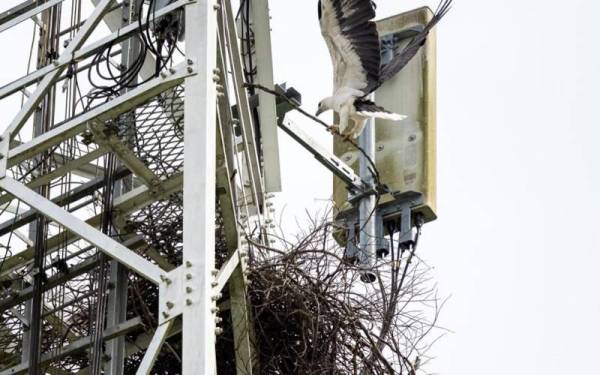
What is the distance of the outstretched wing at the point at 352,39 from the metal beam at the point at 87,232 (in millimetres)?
3193

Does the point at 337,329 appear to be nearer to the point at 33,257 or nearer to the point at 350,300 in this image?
the point at 350,300

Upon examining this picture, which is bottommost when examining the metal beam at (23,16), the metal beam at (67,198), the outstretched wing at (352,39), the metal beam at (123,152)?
the metal beam at (123,152)

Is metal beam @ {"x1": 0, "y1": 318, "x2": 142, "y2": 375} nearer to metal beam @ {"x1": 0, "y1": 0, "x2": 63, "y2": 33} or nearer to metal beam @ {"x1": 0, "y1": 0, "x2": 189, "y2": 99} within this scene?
metal beam @ {"x1": 0, "y1": 0, "x2": 189, "y2": 99}

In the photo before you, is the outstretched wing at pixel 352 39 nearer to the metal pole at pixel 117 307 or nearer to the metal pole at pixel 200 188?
the metal pole at pixel 117 307

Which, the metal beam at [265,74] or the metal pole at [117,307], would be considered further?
the metal beam at [265,74]

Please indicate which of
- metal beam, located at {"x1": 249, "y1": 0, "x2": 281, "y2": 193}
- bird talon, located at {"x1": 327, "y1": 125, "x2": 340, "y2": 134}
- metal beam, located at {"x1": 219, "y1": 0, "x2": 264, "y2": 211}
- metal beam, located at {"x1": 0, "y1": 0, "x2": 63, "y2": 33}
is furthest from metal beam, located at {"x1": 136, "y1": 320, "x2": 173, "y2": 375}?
bird talon, located at {"x1": 327, "y1": 125, "x2": 340, "y2": 134}

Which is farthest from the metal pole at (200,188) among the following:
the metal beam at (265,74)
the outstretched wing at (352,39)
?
the outstretched wing at (352,39)

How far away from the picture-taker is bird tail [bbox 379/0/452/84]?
951cm

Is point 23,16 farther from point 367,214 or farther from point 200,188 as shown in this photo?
point 367,214

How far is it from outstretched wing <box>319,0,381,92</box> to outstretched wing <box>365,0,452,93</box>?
4.5 inches

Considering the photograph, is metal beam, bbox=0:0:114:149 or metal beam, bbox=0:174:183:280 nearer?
metal beam, bbox=0:0:114:149

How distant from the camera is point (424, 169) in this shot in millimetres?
9711

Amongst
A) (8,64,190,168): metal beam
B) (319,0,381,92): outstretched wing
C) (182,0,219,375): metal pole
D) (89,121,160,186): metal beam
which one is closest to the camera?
(182,0,219,375): metal pole

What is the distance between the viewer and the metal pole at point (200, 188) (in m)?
5.70
